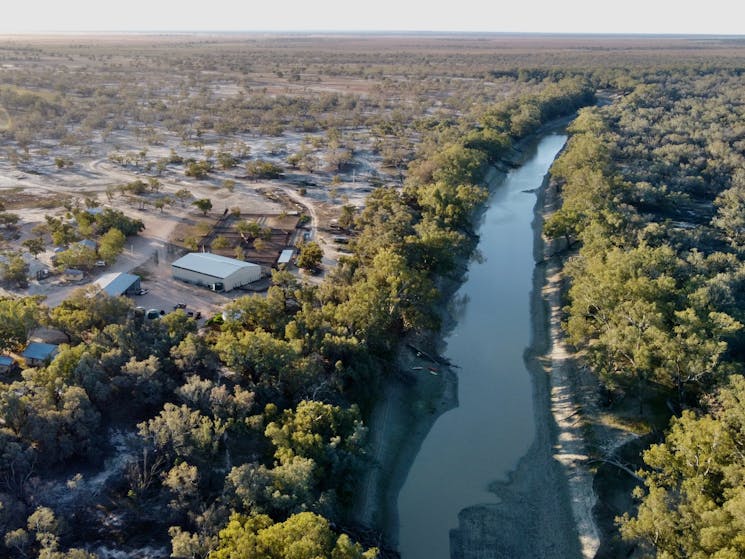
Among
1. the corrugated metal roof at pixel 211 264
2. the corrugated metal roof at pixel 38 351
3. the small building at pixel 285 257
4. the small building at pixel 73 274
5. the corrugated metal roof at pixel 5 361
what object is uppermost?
the corrugated metal roof at pixel 211 264

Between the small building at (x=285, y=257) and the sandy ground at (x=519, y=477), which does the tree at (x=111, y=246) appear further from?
the sandy ground at (x=519, y=477)

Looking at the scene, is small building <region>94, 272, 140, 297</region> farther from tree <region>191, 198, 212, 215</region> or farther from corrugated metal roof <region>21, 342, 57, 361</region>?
tree <region>191, 198, 212, 215</region>

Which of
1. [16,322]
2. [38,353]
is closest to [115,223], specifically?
[16,322]

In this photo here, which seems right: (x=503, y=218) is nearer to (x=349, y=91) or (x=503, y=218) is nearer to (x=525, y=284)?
(x=525, y=284)

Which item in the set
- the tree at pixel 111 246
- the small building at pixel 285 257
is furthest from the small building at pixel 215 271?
the tree at pixel 111 246

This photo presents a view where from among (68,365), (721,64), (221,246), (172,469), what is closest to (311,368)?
(172,469)
